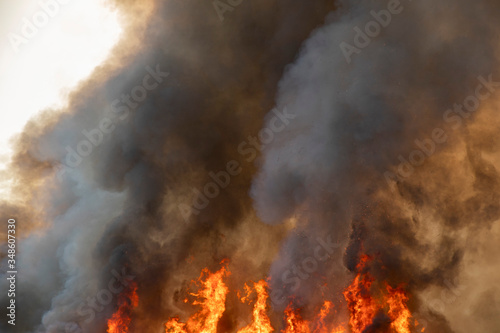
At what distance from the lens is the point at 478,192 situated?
1571cm

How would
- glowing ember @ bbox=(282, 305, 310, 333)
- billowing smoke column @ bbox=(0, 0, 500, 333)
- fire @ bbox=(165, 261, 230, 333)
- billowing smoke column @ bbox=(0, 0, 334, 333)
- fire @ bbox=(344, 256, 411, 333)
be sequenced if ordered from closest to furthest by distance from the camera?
fire @ bbox=(344, 256, 411, 333) < billowing smoke column @ bbox=(0, 0, 500, 333) < glowing ember @ bbox=(282, 305, 310, 333) < fire @ bbox=(165, 261, 230, 333) < billowing smoke column @ bbox=(0, 0, 334, 333)

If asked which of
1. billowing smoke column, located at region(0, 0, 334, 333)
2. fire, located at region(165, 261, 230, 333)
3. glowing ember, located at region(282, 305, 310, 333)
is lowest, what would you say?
glowing ember, located at region(282, 305, 310, 333)

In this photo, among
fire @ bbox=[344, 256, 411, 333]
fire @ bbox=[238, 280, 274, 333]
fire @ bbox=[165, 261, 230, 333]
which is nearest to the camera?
fire @ bbox=[344, 256, 411, 333]

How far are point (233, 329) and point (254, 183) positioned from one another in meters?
7.65

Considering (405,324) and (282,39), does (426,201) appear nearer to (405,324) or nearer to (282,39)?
(405,324)

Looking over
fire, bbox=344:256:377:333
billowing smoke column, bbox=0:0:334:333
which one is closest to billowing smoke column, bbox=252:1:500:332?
fire, bbox=344:256:377:333

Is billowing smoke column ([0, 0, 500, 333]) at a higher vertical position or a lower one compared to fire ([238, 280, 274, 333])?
higher

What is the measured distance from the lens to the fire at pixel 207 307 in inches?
671

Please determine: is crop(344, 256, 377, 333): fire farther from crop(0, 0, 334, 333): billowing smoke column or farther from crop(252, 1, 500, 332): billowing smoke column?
crop(0, 0, 334, 333): billowing smoke column

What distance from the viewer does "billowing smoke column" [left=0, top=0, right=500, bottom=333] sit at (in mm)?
15594

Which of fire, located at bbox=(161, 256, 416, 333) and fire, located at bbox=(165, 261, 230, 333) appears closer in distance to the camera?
fire, located at bbox=(161, 256, 416, 333)

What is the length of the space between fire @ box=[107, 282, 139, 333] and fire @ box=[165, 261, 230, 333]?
196 centimetres

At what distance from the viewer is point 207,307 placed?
17.3 metres

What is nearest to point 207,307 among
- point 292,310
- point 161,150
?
point 292,310
